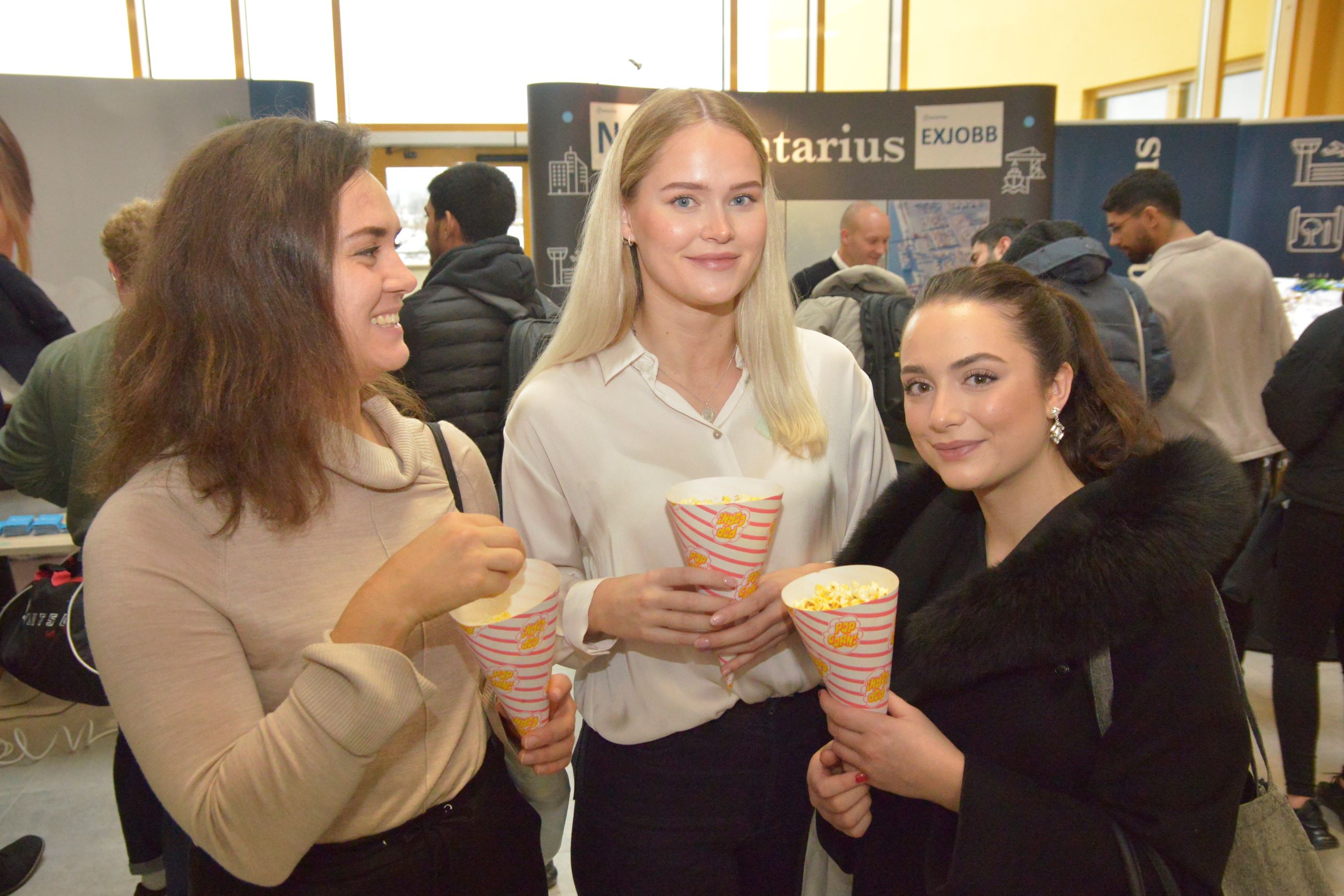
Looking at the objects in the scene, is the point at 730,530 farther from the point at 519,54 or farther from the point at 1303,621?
the point at 519,54

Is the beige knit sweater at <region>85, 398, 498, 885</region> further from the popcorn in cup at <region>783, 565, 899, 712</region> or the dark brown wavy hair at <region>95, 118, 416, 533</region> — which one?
the popcorn in cup at <region>783, 565, 899, 712</region>

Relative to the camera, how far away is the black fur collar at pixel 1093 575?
1.17 metres

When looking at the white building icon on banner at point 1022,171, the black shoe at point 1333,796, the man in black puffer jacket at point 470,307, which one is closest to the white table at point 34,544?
the man in black puffer jacket at point 470,307

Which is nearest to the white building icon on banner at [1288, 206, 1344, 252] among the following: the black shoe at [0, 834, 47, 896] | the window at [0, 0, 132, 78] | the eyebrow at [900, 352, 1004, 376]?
the eyebrow at [900, 352, 1004, 376]

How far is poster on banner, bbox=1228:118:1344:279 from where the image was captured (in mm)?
6535

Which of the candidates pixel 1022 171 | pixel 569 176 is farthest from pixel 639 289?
pixel 1022 171

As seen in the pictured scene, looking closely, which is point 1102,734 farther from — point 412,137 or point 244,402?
point 412,137

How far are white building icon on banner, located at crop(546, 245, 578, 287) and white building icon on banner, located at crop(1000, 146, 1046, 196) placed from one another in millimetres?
2818

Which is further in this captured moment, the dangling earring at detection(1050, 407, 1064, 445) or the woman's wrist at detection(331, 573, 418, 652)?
the dangling earring at detection(1050, 407, 1064, 445)

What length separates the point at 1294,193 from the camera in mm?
6586

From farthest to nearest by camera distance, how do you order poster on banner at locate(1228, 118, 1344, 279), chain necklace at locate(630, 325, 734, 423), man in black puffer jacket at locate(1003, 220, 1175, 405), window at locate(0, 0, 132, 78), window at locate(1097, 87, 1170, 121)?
1. window at locate(1097, 87, 1170, 121)
2. poster on banner at locate(1228, 118, 1344, 279)
3. window at locate(0, 0, 132, 78)
4. man in black puffer jacket at locate(1003, 220, 1175, 405)
5. chain necklace at locate(630, 325, 734, 423)

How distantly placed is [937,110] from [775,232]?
4570 mm

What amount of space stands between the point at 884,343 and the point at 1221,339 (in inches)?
59.0

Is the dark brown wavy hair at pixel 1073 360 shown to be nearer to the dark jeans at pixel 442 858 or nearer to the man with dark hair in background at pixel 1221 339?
the dark jeans at pixel 442 858
